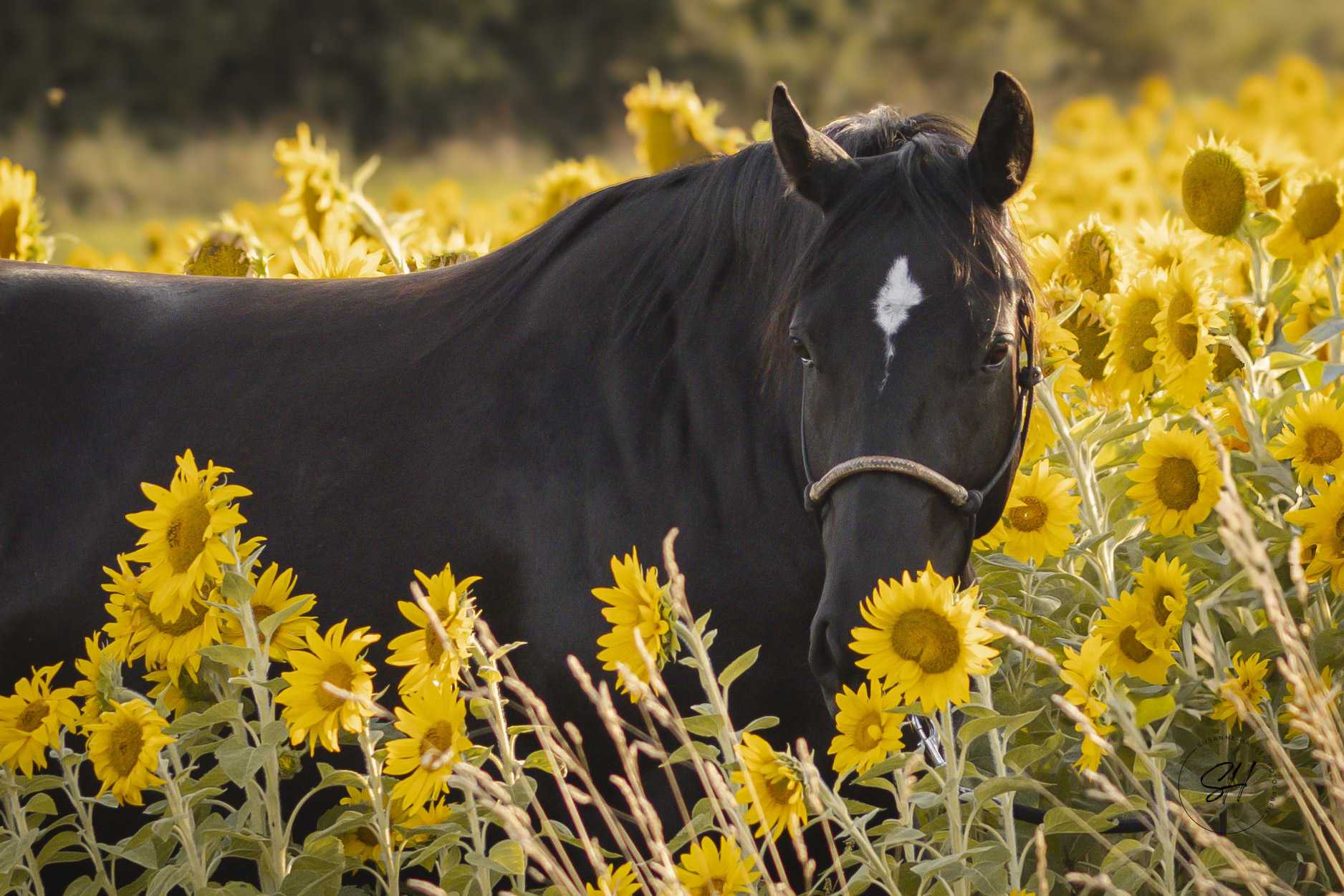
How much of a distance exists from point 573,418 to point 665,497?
240mm

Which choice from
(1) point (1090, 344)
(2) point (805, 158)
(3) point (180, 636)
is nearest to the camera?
(3) point (180, 636)

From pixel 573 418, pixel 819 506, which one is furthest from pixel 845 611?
pixel 573 418

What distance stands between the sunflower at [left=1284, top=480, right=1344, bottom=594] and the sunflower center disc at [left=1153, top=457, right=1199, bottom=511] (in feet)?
0.61

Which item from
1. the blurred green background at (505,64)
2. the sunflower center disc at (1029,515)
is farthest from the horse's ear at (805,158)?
the blurred green background at (505,64)

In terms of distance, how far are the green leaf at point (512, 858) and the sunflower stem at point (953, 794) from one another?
58 centimetres

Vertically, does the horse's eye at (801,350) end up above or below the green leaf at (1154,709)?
above

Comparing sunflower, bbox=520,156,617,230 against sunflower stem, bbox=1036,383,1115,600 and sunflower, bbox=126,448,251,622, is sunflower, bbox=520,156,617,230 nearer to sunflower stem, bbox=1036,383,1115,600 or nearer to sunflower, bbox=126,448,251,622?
sunflower stem, bbox=1036,383,1115,600

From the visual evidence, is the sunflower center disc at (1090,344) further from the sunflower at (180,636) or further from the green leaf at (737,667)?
the sunflower at (180,636)

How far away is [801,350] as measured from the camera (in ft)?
6.87

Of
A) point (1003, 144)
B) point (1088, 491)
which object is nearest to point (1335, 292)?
point (1088, 491)

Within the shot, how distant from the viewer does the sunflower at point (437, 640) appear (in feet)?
5.72

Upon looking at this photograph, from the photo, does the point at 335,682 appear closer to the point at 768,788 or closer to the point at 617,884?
the point at 617,884

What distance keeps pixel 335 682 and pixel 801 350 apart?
0.88 metres

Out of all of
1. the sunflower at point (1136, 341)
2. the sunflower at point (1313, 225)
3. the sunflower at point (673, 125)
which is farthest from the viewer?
the sunflower at point (673, 125)
